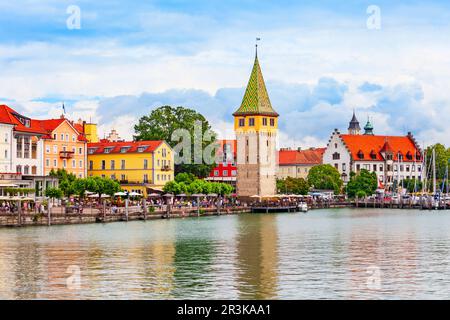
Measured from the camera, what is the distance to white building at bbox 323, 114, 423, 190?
16894 centimetres

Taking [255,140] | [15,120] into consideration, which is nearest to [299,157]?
[255,140]

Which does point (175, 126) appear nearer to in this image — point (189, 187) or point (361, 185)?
point (189, 187)

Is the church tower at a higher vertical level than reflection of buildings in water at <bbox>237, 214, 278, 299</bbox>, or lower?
higher

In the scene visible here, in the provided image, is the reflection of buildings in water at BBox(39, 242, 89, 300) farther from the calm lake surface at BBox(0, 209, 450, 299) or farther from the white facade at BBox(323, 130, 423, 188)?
the white facade at BBox(323, 130, 423, 188)

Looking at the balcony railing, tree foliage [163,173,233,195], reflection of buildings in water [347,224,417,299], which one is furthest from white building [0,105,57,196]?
reflection of buildings in water [347,224,417,299]

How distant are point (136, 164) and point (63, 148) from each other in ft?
41.0

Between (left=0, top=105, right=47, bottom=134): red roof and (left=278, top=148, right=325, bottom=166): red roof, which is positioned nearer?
(left=0, top=105, right=47, bottom=134): red roof

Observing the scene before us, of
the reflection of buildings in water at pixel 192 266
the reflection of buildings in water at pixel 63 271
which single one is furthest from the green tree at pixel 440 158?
the reflection of buildings in water at pixel 63 271

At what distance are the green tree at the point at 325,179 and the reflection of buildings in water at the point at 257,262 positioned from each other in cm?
7744

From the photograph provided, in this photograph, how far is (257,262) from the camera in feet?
158

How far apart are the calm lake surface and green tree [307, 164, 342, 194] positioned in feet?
259

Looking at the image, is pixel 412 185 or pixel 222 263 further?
pixel 412 185
